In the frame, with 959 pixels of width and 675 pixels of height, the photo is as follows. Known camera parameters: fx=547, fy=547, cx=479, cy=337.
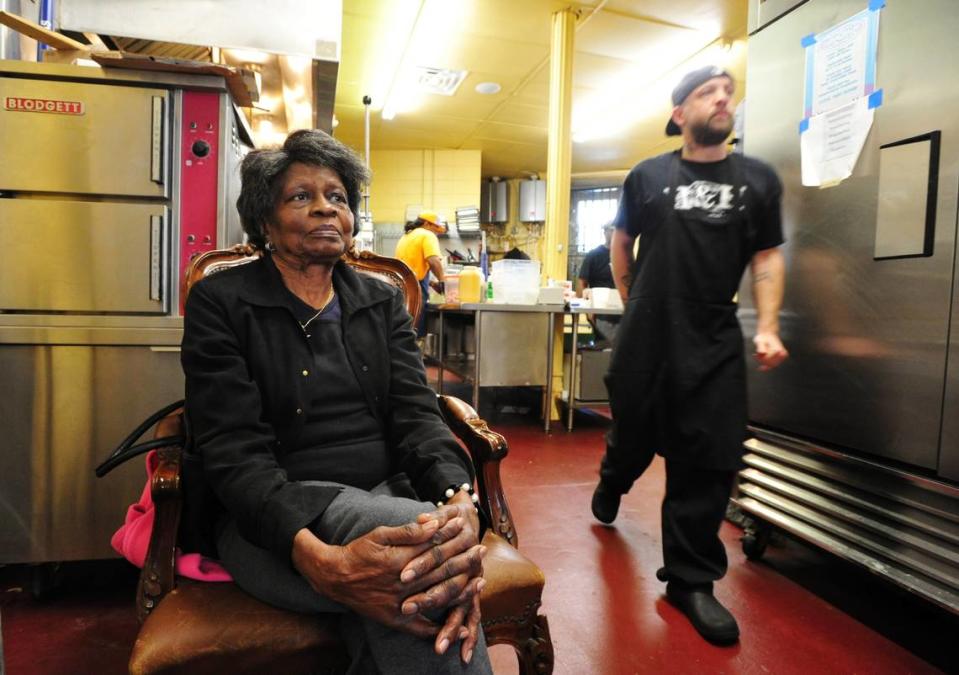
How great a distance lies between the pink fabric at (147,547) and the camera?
39.6 inches

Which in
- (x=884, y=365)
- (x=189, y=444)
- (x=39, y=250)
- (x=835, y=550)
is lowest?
(x=835, y=550)

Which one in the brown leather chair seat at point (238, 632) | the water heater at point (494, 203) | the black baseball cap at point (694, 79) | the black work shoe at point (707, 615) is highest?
the water heater at point (494, 203)

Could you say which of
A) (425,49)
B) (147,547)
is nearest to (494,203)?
(425,49)

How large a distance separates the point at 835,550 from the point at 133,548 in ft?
6.40

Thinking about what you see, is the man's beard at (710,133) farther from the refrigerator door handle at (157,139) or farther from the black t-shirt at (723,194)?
the refrigerator door handle at (157,139)

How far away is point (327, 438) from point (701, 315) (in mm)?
1136

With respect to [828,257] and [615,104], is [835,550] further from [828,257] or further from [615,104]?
[615,104]

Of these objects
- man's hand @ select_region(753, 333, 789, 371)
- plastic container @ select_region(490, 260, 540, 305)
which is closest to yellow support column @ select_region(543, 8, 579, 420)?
plastic container @ select_region(490, 260, 540, 305)

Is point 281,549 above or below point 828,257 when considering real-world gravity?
below

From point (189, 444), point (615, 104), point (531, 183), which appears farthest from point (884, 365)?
point (531, 183)

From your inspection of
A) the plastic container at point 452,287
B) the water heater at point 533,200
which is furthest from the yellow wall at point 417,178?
the plastic container at point 452,287

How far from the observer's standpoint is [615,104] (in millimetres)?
7223

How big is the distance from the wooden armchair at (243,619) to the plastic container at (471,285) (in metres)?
3.34

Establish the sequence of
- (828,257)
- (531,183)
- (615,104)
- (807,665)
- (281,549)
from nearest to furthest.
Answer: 1. (281,549)
2. (807,665)
3. (828,257)
4. (615,104)
5. (531,183)
